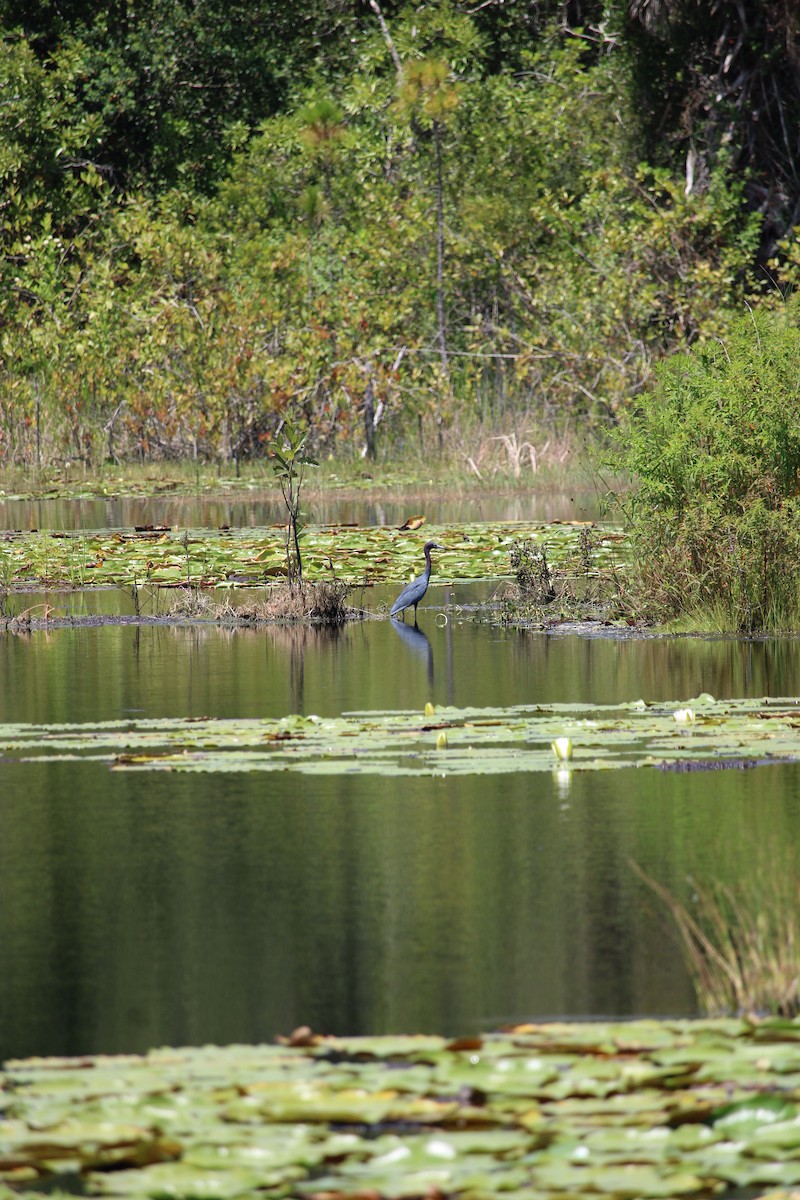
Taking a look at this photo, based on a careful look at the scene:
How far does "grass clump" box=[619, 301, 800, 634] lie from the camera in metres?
15.1

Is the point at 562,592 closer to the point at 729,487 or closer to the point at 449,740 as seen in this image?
the point at 729,487

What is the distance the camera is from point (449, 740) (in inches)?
417

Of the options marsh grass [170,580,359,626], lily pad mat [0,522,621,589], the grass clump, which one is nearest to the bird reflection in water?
marsh grass [170,580,359,626]

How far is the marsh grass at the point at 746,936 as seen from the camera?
5.95m

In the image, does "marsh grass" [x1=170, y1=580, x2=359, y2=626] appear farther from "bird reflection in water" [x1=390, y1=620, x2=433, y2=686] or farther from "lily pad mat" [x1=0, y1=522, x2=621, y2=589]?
"lily pad mat" [x1=0, y1=522, x2=621, y2=589]

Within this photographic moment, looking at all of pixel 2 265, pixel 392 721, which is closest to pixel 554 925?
pixel 392 721

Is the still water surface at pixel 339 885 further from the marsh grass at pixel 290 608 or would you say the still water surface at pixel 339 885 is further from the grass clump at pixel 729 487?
the marsh grass at pixel 290 608

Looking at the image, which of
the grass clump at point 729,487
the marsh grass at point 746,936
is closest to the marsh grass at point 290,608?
the grass clump at point 729,487

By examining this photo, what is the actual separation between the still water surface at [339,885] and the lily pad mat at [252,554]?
6.76m

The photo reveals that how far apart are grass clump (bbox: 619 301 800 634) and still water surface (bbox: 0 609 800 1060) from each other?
266 cm

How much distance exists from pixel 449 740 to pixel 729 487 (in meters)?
5.39

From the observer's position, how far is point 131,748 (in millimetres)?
10539

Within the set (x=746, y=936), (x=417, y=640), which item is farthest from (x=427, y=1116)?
(x=417, y=640)

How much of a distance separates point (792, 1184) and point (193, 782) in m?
5.77
